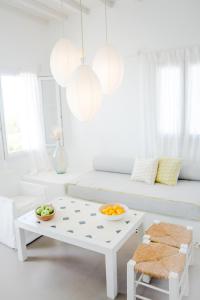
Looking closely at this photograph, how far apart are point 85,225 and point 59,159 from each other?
1.78 metres

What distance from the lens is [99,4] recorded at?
3787mm

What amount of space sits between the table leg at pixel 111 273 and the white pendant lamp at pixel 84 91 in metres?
1.20

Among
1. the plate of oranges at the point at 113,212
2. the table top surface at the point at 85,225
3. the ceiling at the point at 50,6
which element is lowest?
the table top surface at the point at 85,225

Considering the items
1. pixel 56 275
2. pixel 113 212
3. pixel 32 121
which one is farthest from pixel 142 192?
pixel 32 121

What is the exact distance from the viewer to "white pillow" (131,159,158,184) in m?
3.40

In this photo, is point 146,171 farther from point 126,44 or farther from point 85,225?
point 126,44

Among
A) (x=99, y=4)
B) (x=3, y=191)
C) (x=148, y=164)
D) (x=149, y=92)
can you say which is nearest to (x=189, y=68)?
(x=149, y=92)

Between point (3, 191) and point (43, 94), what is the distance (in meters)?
1.70

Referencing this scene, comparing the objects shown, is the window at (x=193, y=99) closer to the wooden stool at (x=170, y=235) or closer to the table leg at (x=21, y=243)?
the wooden stool at (x=170, y=235)

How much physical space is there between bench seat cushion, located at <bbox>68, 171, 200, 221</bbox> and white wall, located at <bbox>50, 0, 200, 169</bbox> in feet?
2.28

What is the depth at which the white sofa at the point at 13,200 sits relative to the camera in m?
2.90

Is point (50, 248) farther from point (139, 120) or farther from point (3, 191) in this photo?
point (139, 120)

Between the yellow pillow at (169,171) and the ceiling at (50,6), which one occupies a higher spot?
the ceiling at (50,6)

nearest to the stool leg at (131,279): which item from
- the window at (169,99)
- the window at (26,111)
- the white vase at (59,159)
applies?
the window at (169,99)
